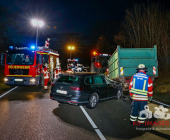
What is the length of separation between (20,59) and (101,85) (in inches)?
269

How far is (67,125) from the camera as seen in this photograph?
5352 millimetres

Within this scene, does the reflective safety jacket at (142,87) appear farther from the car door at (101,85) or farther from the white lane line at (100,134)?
the car door at (101,85)

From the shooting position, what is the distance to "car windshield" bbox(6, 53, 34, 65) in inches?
480

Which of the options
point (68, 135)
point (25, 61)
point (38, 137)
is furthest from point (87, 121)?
point (25, 61)

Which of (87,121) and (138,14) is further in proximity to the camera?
(138,14)

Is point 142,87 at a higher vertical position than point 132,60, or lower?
lower

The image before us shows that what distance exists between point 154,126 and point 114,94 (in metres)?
3.44

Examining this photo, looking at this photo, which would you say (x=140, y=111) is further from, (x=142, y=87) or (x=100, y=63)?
(x=100, y=63)

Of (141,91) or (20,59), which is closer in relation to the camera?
(141,91)

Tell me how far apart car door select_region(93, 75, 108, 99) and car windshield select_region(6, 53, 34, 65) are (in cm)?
587

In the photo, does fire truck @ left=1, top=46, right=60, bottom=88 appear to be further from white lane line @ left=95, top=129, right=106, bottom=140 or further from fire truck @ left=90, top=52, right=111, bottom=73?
fire truck @ left=90, top=52, right=111, bottom=73

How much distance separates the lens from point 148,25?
753 inches

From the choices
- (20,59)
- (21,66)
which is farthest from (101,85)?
(20,59)

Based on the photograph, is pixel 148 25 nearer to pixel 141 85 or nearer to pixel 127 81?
pixel 127 81
